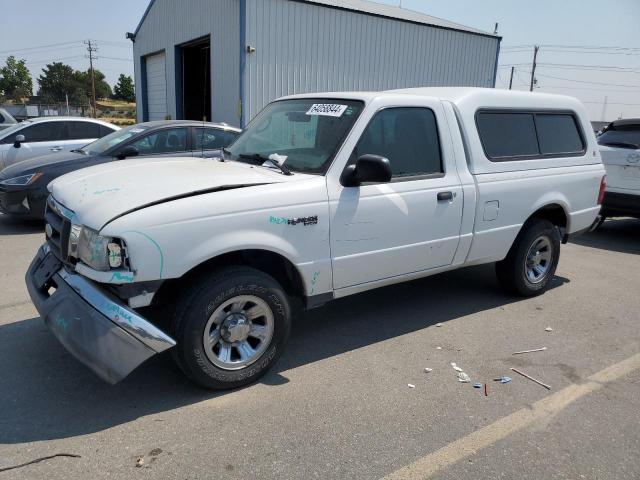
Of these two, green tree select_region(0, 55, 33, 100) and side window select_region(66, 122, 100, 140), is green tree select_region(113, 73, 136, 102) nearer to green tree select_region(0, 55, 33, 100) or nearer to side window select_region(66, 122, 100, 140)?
green tree select_region(0, 55, 33, 100)

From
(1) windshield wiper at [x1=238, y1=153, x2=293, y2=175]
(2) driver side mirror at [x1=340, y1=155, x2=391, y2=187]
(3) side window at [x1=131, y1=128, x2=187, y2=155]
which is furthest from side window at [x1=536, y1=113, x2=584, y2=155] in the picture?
(3) side window at [x1=131, y1=128, x2=187, y2=155]

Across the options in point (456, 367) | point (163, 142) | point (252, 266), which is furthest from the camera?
point (163, 142)

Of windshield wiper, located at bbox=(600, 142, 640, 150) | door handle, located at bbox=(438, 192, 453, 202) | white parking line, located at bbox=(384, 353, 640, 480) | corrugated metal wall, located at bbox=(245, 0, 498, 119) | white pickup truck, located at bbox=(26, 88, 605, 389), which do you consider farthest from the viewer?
corrugated metal wall, located at bbox=(245, 0, 498, 119)

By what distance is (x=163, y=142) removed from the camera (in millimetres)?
8000

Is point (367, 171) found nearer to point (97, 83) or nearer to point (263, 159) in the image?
point (263, 159)

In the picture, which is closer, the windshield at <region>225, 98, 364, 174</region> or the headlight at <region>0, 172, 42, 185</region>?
the windshield at <region>225, 98, 364, 174</region>

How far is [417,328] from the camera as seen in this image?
4.59 meters

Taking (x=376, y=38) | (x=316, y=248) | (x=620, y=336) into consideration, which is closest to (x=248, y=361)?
(x=316, y=248)

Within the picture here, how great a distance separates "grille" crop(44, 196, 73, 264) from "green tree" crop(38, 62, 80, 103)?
90.2 metres

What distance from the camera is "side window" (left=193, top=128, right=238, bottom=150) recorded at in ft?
27.0

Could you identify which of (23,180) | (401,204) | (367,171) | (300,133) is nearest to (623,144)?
(401,204)

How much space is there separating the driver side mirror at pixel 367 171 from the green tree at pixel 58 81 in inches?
3584

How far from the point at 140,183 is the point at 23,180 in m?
5.11

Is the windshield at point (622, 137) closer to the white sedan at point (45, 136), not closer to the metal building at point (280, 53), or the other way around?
the metal building at point (280, 53)
